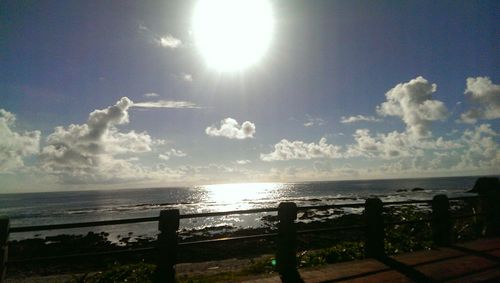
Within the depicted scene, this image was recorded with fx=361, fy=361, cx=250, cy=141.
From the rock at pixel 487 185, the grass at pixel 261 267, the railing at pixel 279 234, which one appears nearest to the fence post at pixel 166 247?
the railing at pixel 279 234

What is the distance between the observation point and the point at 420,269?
679 cm

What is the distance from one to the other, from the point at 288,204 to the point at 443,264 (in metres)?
3.40

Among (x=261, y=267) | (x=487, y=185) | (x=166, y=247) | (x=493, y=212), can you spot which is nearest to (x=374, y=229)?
(x=261, y=267)

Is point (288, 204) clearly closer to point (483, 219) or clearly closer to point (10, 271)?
point (483, 219)

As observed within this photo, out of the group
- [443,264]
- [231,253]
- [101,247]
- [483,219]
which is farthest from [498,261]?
[101,247]

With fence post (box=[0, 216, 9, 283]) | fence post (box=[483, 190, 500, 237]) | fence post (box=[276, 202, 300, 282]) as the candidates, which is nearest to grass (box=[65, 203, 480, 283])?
fence post (box=[276, 202, 300, 282])

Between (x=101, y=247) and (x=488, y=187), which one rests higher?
(x=488, y=187)

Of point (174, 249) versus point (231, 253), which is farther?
point (231, 253)

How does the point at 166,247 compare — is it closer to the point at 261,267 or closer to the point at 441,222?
the point at 261,267

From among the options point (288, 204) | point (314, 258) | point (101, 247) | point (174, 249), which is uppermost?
point (288, 204)

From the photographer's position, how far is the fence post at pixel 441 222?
30.5ft

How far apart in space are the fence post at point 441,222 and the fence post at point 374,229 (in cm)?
219

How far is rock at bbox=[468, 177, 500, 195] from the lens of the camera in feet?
Answer: 36.5

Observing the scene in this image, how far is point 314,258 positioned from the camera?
8500 mm
